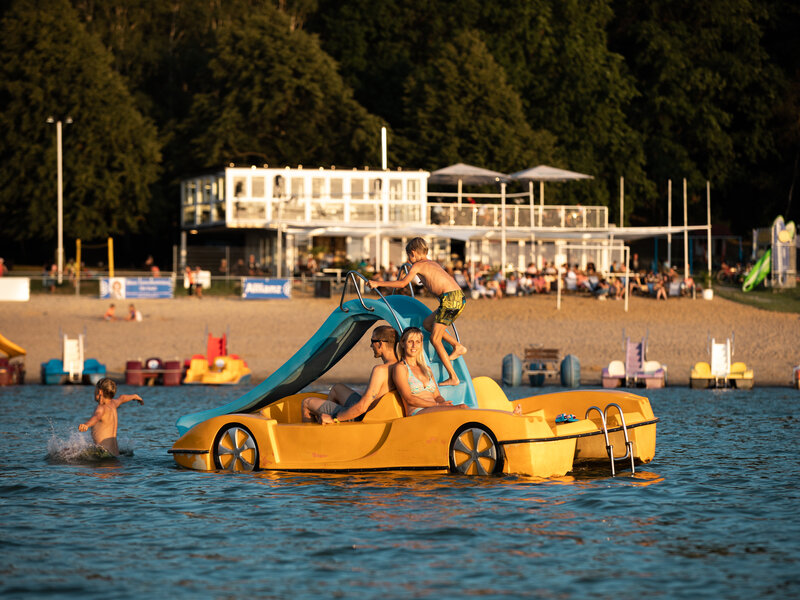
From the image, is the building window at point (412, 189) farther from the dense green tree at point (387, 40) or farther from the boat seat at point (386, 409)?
the boat seat at point (386, 409)

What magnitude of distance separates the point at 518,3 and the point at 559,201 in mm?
Answer: 9725

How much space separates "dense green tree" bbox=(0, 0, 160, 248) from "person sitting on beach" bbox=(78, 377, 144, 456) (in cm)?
3878

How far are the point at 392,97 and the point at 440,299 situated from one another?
5031 cm

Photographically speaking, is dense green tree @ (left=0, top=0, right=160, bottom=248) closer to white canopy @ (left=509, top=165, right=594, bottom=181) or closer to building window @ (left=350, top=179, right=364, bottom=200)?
building window @ (left=350, top=179, right=364, bottom=200)

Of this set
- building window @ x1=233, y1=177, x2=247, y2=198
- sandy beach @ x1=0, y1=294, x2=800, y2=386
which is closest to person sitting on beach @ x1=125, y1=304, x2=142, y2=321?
sandy beach @ x1=0, y1=294, x2=800, y2=386

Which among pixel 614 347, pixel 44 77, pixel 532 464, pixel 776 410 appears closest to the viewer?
pixel 532 464

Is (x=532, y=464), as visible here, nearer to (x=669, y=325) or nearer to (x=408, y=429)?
(x=408, y=429)

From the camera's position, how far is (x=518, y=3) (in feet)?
206

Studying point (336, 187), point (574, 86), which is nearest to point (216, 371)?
point (336, 187)

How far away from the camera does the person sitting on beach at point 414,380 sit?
1343cm

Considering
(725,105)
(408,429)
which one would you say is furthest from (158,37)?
(408,429)

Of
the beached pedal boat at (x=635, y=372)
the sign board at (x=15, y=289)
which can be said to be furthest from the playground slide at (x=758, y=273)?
the sign board at (x=15, y=289)

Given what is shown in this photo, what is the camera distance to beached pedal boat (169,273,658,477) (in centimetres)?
1308

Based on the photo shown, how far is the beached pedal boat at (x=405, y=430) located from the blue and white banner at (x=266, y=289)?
84.5 feet
